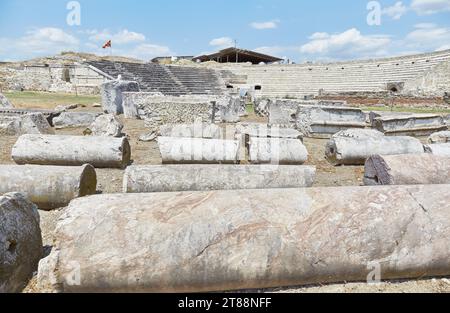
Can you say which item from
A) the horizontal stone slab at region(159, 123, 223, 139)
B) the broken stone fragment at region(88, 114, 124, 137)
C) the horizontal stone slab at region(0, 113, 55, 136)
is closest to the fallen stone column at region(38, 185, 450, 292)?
the horizontal stone slab at region(159, 123, 223, 139)

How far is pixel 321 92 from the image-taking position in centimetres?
2722

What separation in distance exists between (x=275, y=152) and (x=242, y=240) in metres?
3.91

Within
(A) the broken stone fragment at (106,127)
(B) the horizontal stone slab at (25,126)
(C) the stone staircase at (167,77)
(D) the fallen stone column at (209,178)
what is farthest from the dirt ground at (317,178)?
(C) the stone staircase at (167,77)

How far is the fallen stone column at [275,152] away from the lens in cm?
615

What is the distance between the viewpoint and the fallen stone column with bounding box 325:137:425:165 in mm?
6707

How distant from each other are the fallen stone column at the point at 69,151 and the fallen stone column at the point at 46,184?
1412mm

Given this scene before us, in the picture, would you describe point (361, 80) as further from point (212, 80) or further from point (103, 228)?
point (103, 228)

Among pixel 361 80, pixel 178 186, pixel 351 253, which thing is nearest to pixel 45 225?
pixel 178 186

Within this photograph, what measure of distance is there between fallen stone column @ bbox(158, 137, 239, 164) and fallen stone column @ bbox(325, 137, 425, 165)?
8.47ft

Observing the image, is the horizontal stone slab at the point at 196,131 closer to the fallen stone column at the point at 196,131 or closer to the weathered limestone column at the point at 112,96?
the fallen stone column at the point at 196,131

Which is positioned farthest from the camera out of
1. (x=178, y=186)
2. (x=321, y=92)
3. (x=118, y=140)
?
(x=321, y=92)

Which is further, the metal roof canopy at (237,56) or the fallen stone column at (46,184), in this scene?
the metal roof canopy at (237,56)

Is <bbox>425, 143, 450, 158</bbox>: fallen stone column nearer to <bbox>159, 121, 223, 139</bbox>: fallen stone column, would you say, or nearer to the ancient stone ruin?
the ancient stone ruin
